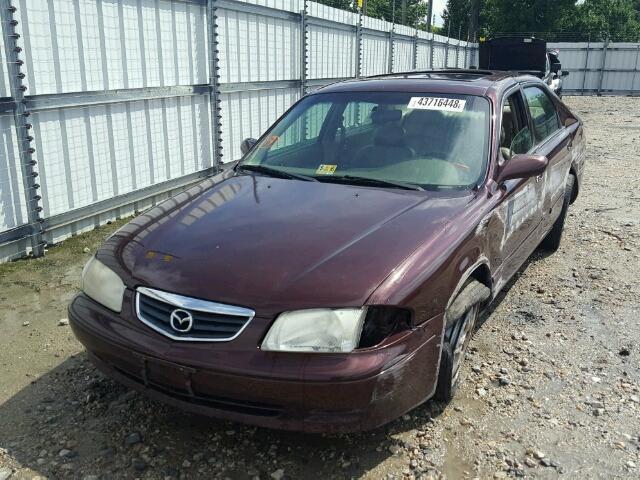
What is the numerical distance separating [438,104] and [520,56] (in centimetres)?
1616

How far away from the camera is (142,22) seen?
6.36m

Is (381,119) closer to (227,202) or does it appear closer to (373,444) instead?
(227,202)

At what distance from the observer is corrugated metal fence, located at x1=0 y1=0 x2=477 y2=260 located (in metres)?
5.10

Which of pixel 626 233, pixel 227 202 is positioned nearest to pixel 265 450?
pixel 227 202

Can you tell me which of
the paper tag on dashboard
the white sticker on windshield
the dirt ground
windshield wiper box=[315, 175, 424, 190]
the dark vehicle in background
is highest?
the dark vehicle in background

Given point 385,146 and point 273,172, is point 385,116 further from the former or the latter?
Answer: point 273,172

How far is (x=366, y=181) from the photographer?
11.4 feet

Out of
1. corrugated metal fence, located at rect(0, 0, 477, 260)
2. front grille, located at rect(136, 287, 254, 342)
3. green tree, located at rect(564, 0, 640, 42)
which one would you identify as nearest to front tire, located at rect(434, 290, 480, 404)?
front grille, located at rect(136, 287, 254, 342)

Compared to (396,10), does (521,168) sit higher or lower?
lower

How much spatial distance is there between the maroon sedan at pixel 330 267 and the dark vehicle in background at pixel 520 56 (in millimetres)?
15294

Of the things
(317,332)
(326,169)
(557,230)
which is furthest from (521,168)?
(557,230)

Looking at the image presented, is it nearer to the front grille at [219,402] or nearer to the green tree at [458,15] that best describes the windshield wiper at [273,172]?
the front grille at [219,402]

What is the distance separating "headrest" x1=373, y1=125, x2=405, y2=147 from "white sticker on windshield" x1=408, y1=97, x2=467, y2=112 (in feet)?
0.70

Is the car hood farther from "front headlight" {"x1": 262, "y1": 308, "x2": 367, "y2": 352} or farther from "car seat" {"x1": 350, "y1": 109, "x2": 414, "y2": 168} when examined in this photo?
"car seat" {"x1": 350, "y1": 109, "x2": 414, "y2": 168}
